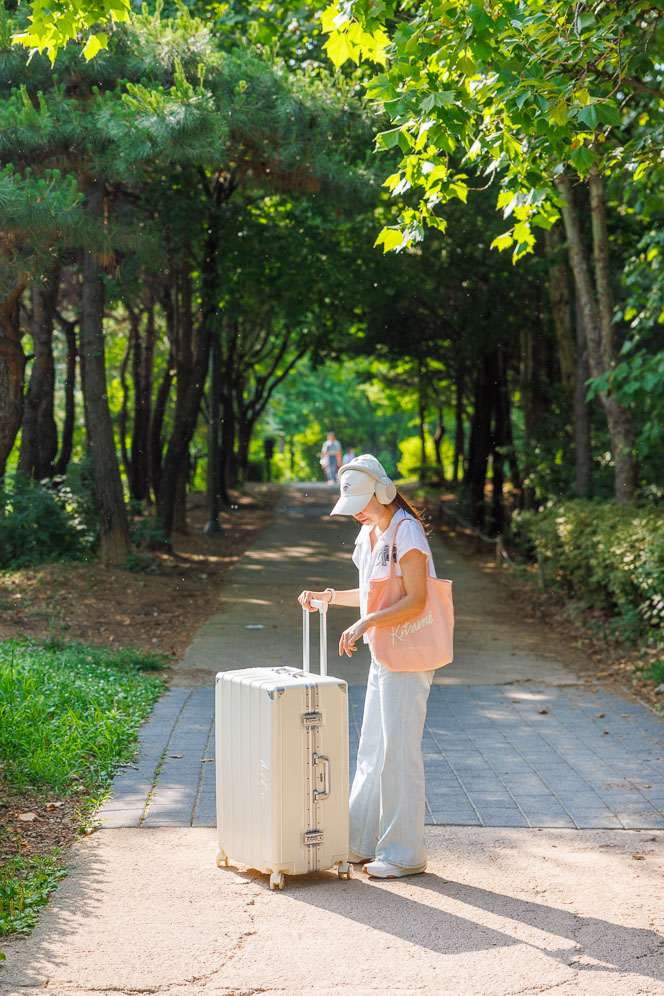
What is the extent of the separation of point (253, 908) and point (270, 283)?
1445cm

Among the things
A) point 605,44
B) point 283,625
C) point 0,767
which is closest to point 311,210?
point 283,625

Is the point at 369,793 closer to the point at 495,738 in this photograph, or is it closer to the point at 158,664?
the point at 495,738

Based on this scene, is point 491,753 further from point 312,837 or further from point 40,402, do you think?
point 40,402

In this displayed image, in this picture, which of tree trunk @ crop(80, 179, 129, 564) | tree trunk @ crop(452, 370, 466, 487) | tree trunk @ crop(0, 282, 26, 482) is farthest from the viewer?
tree trunk @ crop(452, 370, 466, 487)

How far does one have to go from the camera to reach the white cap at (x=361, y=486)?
472 centimetres

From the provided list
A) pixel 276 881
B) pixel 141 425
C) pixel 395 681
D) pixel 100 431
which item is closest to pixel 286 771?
pixel 276 881

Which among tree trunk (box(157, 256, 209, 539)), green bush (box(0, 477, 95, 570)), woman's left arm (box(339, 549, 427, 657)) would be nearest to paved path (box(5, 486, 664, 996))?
woman's left arm (box(339, 549, 427, 657))

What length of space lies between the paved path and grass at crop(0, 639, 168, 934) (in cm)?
14

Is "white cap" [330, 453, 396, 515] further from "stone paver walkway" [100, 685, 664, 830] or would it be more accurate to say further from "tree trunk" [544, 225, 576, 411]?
"tree trunk" [544, 225, 576, 411]

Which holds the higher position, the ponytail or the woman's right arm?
the ponytail

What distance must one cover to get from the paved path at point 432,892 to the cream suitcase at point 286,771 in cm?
16

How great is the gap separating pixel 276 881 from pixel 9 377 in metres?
9.15

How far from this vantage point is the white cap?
4719 millimetres

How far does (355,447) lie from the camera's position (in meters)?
73.4
